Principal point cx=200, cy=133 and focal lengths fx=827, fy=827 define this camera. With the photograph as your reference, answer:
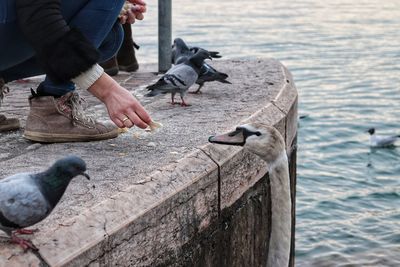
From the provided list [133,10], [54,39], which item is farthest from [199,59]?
[54,39]

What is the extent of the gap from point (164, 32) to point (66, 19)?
3705 mm

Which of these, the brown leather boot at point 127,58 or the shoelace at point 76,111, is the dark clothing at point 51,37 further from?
the brown leather boot at point 127,58

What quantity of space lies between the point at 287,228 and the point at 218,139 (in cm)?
64

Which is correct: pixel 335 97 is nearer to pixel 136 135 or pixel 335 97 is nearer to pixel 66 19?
pixel 136 135

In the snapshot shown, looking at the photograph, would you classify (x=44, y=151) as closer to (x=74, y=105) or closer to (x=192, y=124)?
(x=74, y=105)

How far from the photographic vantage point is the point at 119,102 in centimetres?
429

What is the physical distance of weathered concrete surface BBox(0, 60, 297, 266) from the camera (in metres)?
3.48

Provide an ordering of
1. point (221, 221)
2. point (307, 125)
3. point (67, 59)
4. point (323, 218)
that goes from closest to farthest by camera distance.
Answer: point (67, 59), point (221, 221), point (323, 218), point (307, 125)

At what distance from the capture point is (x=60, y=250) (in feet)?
10.7

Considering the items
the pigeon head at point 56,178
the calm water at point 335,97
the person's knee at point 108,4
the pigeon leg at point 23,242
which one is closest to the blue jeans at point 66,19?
the person's knee at point 108,4

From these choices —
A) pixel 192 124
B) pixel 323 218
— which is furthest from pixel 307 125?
pixel 192 124

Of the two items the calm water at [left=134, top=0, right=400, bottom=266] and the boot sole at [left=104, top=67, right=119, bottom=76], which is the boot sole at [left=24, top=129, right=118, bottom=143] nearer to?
the boot sole at [left=104, top=67, right=119, bottom=76]

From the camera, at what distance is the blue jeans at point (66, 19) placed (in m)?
4.41

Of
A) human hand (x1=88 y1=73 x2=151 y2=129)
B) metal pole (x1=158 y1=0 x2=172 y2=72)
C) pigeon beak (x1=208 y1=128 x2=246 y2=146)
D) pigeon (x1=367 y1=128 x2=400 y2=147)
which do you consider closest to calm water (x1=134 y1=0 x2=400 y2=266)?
pigeon (x1=367 y1=128 x2=400 y2=147)
